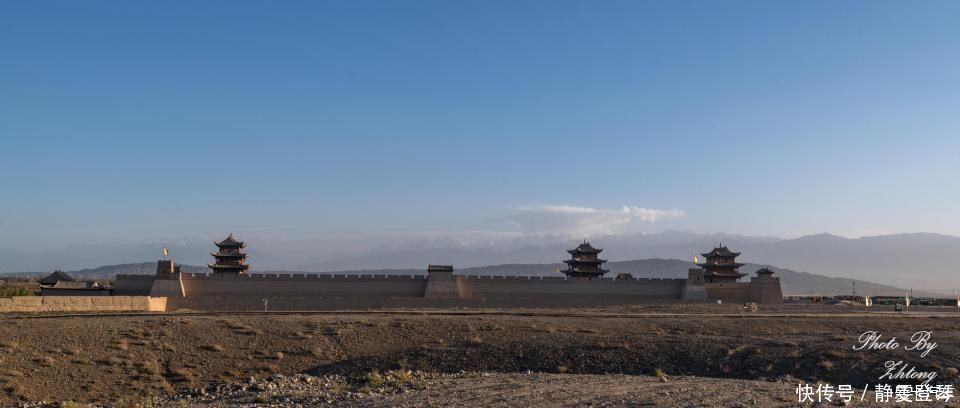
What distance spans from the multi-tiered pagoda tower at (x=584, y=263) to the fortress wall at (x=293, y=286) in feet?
61.4

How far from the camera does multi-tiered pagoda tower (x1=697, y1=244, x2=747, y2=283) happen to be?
71062 millimetres

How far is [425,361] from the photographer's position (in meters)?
25.7

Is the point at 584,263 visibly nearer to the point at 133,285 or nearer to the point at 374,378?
the point at 133,285

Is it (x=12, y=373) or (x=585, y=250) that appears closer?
(x=12, y=373)

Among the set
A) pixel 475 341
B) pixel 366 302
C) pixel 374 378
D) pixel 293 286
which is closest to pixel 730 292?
pixel 366 302

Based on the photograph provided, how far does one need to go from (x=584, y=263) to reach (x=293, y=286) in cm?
2856

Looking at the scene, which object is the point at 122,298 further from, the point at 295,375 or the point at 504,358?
the point at 504,358

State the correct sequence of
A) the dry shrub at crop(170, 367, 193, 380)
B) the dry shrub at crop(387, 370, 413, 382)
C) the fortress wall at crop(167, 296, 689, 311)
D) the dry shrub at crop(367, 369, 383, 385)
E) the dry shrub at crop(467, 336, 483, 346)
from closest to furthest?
the dry shrub at crop(367, 369, 383, 385)
the dry shrub at crop(387, 370, 413, 382)
the dry shrub at crop(170, 367, 193, 380)
the dry shrub at crop(467, 336, 483, 346)
the fortress wall at crop(167, 296, 689, 311)

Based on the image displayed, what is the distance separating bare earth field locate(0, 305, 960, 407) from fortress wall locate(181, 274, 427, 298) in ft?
76.9

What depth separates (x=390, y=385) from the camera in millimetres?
21734

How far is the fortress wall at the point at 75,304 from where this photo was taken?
41.4m

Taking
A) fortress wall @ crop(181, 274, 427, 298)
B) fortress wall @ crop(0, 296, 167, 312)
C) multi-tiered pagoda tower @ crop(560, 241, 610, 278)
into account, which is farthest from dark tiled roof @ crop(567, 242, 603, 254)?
fortress wall @ crop(0, 296, 167, 312)

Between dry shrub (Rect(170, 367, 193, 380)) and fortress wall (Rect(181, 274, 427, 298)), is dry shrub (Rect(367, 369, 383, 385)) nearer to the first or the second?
dry shrub (Rect(170, 367, 193, 380))

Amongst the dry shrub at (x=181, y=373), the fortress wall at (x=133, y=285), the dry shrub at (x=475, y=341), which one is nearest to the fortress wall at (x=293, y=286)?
the fortress wall at (x=133, y=285)
